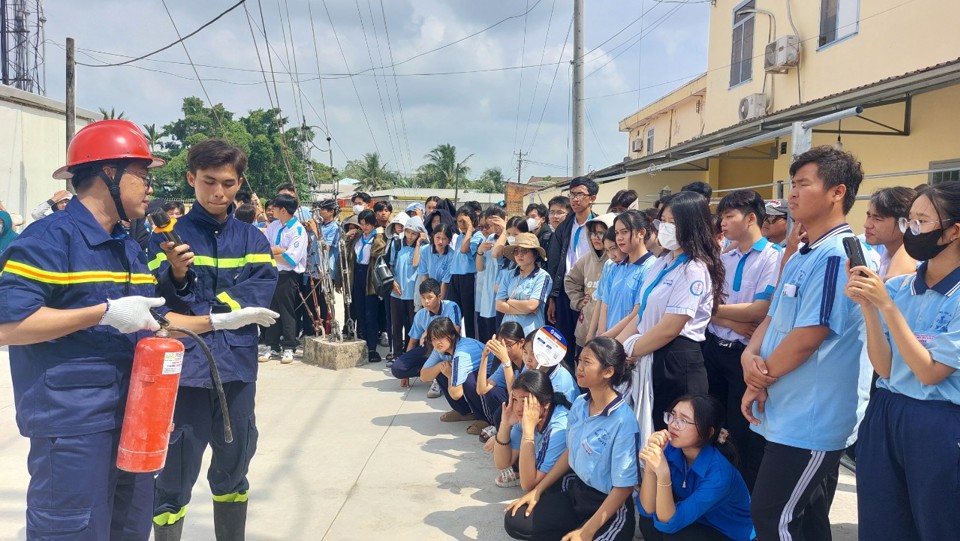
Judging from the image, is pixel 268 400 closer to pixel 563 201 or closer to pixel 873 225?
pixel 563 201

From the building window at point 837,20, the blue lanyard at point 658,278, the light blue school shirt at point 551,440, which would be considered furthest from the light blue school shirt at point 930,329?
the building window at point 837,20

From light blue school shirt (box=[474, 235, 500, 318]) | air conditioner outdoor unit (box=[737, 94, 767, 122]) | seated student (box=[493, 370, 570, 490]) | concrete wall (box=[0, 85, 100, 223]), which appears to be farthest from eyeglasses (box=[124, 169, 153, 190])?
concrete wall (box=[0, 85, 100, 223])

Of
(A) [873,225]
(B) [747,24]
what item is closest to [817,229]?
(A) [873,225]

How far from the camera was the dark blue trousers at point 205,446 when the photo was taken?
2742 millimetres

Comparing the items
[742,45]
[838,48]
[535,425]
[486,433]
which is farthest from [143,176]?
[742,45]

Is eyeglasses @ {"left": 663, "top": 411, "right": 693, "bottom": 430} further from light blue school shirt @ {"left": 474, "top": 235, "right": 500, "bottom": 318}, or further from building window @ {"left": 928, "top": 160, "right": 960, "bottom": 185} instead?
building window @ {"left": 928, "top": 160, "right": 960, "bottom": 185}

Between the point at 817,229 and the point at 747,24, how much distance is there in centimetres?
1146

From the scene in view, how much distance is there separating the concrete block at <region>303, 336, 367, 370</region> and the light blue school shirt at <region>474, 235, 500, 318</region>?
1822 mm

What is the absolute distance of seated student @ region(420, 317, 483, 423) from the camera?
198 inches

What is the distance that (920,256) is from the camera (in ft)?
6.76

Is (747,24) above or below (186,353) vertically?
above

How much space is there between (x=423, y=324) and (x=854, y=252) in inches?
181

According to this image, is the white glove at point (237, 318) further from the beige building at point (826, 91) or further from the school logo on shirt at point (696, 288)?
the beige building at point (826, 91)

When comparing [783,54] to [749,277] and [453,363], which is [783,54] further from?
[453,363]
